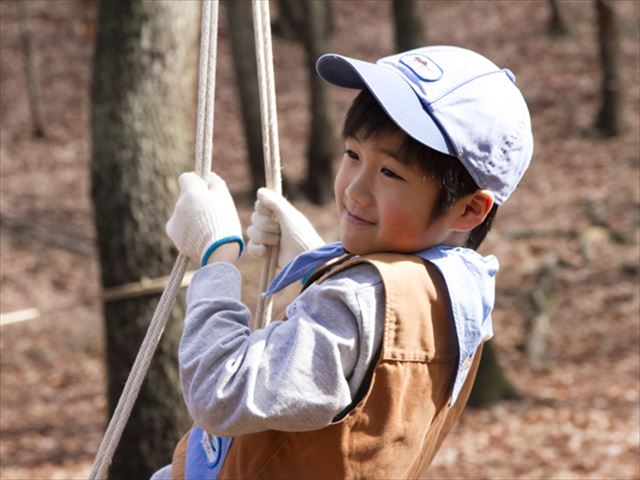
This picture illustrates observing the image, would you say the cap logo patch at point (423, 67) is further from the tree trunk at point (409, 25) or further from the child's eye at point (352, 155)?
the tree trunk at point (409, 25)

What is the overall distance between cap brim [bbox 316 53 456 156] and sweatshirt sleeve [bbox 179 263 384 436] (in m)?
0.21

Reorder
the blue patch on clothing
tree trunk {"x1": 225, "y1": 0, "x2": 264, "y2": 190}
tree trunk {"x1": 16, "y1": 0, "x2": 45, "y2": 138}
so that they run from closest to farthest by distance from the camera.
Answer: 1. the blue patch on clothing
2. tree trunk {"x1": 225, "y1": 0, "x2": 264, "y2": 190}
3. tree trunk {"x1": 16, "y1": 0, "x2": 45, "y2": 138}

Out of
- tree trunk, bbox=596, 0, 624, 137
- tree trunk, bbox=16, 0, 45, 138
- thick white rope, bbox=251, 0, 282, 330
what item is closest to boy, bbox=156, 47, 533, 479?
thick white rope, bbox=251, 0, 282, 330

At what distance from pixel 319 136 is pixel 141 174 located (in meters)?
7.01

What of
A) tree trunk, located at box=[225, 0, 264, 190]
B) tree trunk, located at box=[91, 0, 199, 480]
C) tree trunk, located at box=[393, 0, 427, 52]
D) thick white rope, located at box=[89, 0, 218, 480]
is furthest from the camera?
tree trunk, located at box=[225, 0, 264, 190]

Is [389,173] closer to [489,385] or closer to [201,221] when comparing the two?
[201,221]

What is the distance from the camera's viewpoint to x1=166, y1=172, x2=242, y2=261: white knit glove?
5.44 feet

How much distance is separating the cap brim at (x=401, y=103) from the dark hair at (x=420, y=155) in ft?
0.10

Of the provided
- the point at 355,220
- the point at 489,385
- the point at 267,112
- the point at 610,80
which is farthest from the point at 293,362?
the point at 610,80

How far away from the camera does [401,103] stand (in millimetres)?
1433

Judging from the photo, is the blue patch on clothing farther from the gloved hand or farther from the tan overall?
the gloved hand

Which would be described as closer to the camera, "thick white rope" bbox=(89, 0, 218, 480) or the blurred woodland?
"thick white rope" bbox=(89, 0, 218, 480)

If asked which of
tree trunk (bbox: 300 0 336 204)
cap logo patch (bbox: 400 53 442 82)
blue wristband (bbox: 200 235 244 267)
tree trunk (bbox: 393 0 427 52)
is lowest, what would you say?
tree trunk (bbox: 300 0 336 204)

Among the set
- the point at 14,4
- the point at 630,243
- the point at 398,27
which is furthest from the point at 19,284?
the point at 14,4
